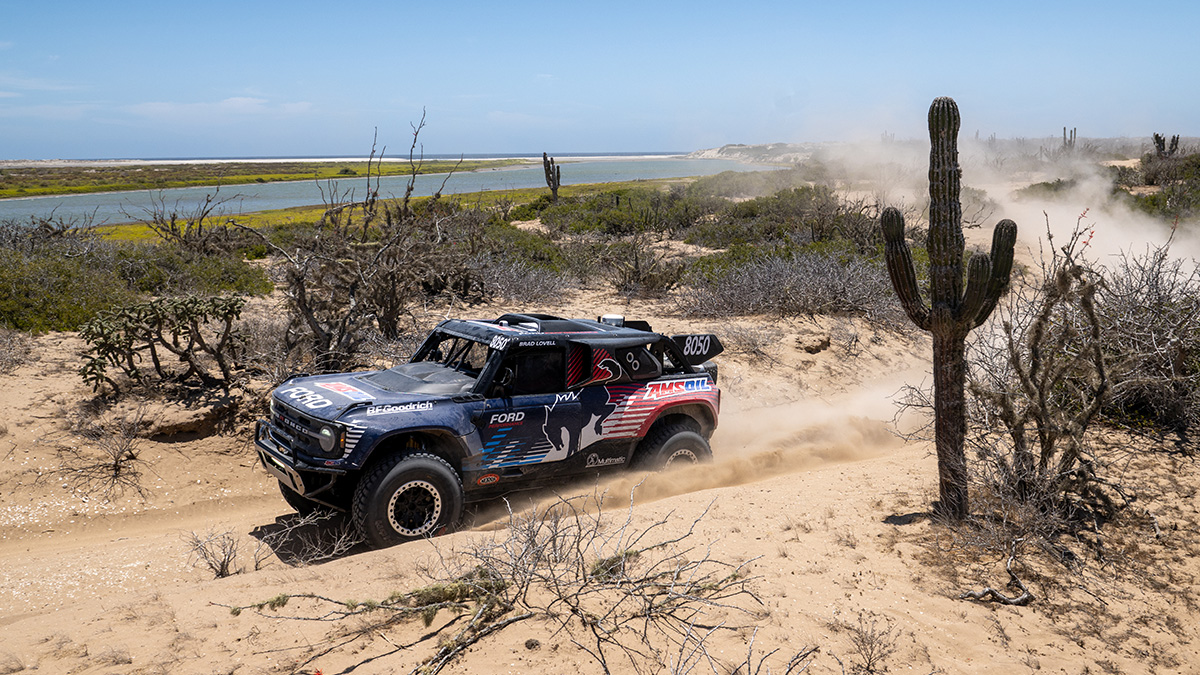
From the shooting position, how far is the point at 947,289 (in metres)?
5.70

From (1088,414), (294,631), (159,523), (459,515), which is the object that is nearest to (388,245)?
(159,523)

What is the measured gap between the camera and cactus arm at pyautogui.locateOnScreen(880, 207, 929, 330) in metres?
5.90

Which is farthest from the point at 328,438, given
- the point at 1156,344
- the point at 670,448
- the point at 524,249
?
the point at 524,249

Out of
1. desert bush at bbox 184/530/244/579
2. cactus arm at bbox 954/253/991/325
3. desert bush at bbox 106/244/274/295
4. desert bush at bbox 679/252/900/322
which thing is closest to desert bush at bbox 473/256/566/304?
desert bush at bbox 679/252/900/322

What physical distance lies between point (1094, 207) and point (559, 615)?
1193 inches

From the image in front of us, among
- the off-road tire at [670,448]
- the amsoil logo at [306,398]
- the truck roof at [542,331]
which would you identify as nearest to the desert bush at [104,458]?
the amsoil logo at [306,398]

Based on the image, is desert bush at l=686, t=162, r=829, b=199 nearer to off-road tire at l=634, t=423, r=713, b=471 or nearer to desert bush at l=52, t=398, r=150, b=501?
off-road tire at l=634, t=423, r=713, b=471

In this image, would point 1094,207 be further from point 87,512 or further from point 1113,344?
point 87,512

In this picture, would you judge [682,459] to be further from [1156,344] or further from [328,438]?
[1156,344]

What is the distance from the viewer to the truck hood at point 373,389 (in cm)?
589

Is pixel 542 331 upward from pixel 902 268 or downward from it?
downward

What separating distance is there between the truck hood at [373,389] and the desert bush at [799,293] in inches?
327

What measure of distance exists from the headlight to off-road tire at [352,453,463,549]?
13.5 inches

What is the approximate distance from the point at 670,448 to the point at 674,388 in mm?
578
